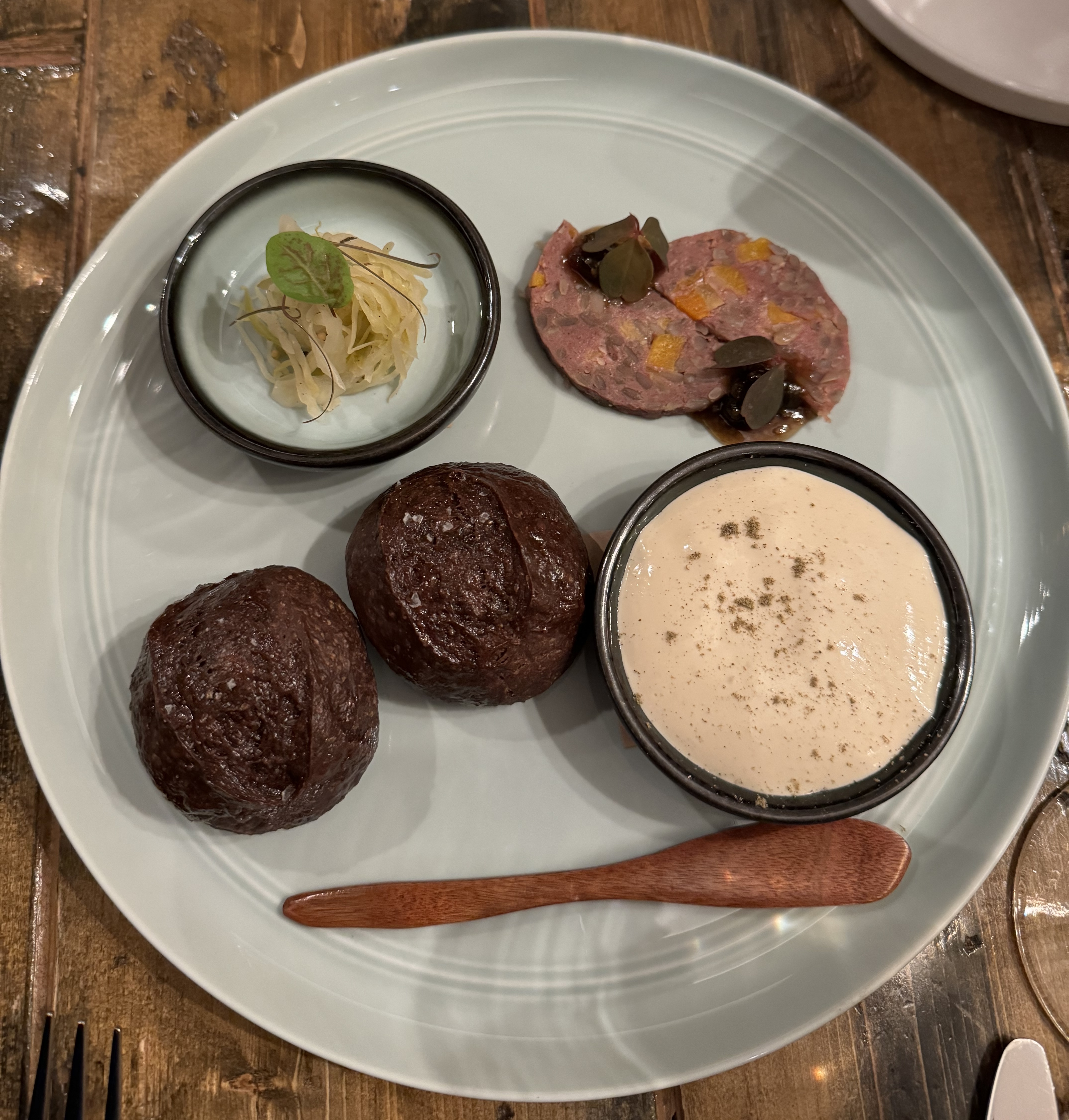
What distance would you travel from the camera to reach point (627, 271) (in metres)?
2.48

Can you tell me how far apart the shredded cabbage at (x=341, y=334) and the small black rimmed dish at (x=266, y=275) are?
6 centimetres

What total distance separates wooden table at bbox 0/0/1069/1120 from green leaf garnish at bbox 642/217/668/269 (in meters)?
0.84

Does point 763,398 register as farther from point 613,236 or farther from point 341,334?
point 341,334

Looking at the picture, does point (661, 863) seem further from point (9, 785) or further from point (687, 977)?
point (9, 785)

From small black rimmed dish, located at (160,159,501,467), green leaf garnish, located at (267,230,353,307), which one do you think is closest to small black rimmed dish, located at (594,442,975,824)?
small black rimmed dish, located at (160,159,501,467)

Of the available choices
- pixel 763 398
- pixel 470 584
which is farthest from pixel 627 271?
pixel 470 584

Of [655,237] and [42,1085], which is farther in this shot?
[655,237]

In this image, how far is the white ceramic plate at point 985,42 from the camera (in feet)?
8.75

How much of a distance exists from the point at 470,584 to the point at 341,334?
870 millimetres

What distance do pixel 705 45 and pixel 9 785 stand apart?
349 cm

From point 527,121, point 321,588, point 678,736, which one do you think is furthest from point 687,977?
point 527,121

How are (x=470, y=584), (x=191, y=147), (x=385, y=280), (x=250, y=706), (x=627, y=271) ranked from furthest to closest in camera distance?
1. (x=191, y=147)
2. (x=627, y=271)
3. (x=385, y=280)
4. (x=470, y=584)
5. (x=250, y=706)

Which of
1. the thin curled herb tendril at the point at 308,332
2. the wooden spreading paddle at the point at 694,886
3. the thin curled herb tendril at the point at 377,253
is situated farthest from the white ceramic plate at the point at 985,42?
the wooden spreading paddle at the point at 694,886

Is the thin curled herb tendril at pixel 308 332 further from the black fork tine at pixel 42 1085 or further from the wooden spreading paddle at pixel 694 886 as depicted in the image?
the black fork tine at pixel 42 1085
